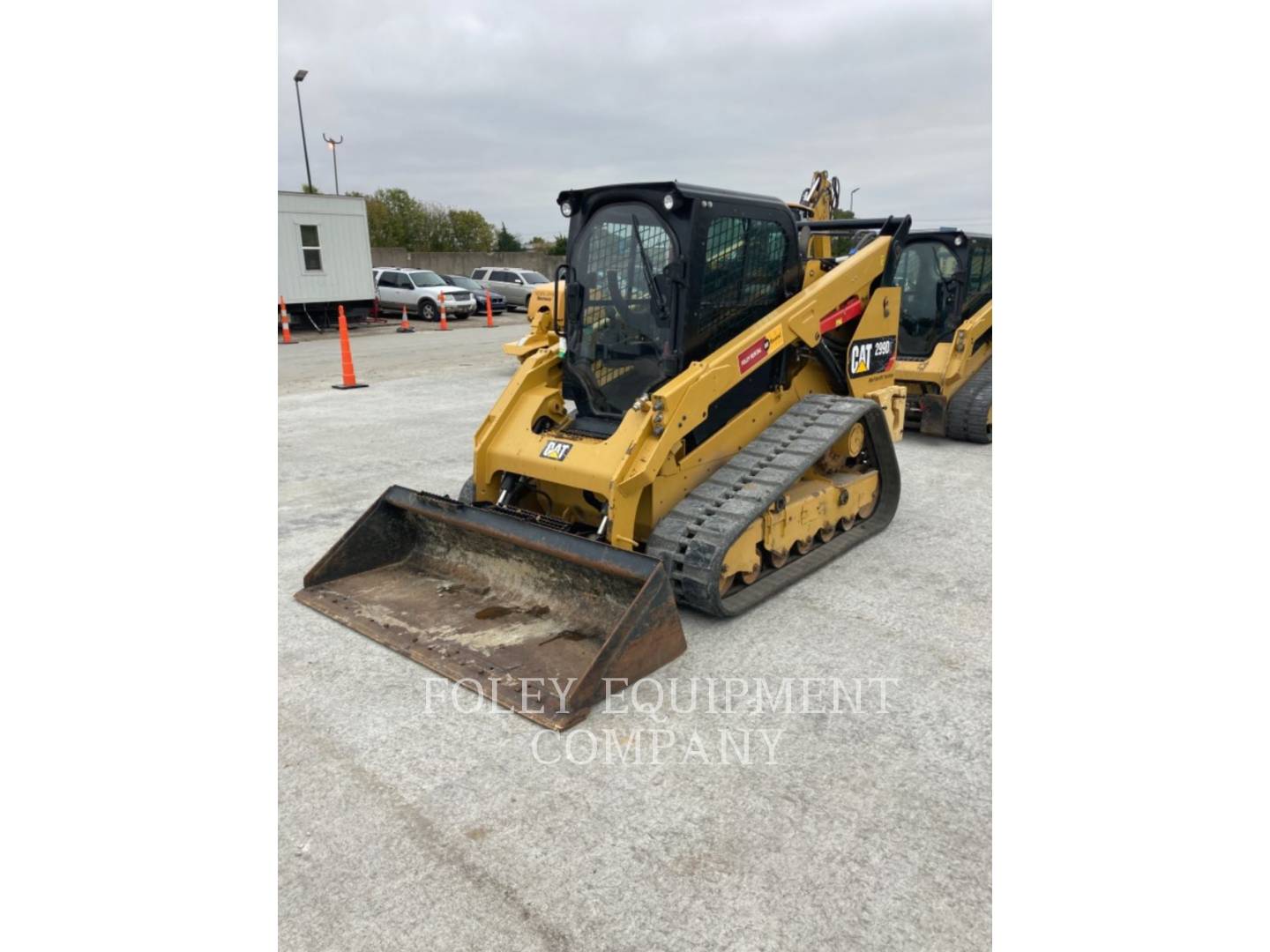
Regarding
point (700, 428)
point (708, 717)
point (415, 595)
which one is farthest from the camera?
point (700, 428)

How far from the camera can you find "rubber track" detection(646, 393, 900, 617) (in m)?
4.39

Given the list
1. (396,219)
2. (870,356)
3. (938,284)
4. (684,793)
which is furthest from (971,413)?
(396,219)

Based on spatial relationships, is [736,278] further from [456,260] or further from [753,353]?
[456,260]

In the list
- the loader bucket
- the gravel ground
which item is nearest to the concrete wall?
the loader bucket

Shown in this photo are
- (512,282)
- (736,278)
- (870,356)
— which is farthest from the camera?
(512,282)

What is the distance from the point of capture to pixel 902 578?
5156mm

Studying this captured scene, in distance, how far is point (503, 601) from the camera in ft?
15.2

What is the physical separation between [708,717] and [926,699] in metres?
1.01

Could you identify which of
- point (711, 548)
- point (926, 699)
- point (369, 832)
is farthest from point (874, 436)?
point (369, 832)

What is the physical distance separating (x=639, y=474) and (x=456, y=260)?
37.6 m

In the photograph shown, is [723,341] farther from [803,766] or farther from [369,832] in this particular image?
[369,832]

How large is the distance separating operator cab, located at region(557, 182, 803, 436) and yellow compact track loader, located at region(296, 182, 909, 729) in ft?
0.04

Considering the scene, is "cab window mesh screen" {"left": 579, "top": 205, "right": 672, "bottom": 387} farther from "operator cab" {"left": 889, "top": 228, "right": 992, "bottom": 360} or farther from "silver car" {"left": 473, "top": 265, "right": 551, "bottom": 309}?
"silver car" {"left": 473, "top": 265, "right": 551, "bottom": 309}

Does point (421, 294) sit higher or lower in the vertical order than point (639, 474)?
higher
